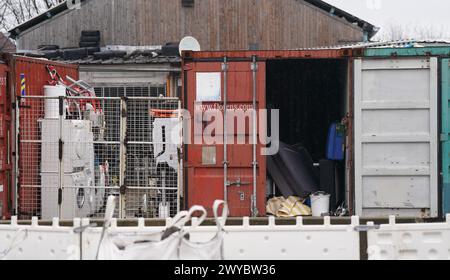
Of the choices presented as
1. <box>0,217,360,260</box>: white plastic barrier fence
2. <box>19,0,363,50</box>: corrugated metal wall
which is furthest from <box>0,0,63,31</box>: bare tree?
<box>0,217,360,260</box>: white plastic barrier fence

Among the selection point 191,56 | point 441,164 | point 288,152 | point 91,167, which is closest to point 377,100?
point 441,164

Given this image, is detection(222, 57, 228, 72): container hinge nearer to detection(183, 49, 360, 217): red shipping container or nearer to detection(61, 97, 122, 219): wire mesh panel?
detection(183, 49, 360, 217): red shipping container

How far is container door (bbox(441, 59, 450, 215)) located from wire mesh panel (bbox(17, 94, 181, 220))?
3965mm

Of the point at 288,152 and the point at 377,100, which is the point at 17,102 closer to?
the point at 288,152

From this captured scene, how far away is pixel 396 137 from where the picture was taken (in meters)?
8.90

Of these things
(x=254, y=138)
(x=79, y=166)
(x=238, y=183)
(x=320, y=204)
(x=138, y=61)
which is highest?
(x=138, y=61)

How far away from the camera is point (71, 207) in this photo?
989cm

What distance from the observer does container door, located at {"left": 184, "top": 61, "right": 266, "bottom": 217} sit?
9156 millimetres

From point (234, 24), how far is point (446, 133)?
14.9 metres

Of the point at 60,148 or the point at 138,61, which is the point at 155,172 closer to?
the point at 60,148

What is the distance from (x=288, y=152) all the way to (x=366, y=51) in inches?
88.8

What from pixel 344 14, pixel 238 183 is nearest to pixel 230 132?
pixel 238 183

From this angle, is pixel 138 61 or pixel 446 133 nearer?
pixel 446 133

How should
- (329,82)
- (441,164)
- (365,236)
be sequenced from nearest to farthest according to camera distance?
(365,236) → (441,164) → (329,82)
